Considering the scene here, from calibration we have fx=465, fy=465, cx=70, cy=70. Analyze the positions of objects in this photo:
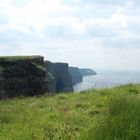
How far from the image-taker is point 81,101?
18828mm

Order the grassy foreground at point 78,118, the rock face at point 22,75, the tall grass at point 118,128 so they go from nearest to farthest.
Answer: the tall grass at point 118,128
the grassy foreground at point 78,118
the rock face at point 22,75

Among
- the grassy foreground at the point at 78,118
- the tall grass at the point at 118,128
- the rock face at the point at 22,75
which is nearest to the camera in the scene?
the tall grass at the point at 118,128

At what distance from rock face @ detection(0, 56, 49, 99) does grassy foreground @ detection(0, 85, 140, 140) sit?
30.8m

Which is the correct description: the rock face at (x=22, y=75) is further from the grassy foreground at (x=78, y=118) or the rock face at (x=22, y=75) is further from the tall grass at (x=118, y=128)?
the tall grass at (x=118, y=128)

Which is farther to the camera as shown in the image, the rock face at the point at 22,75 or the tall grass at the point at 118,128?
the rock face at the point at 22,75

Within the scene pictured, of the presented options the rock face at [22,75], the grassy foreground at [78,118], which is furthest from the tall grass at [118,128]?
the rock face at [22,75]

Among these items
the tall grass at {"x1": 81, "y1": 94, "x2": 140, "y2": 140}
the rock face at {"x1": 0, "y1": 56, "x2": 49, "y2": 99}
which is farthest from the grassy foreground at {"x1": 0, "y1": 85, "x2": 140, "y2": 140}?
the rock face at {"x1": 0, "y1": 56, "x2": 49, "y2": 99}

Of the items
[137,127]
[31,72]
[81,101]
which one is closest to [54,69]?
[31,72]

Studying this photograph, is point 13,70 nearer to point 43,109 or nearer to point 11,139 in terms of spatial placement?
point 43,109

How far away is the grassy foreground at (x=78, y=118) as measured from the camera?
9523 millimetres

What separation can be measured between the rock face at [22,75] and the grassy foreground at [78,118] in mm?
30767

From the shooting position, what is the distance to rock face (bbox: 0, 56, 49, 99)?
5191 centimetres

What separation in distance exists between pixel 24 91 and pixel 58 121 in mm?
37338

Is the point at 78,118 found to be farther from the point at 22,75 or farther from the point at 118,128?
the point at 22,75
